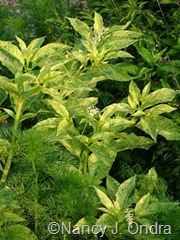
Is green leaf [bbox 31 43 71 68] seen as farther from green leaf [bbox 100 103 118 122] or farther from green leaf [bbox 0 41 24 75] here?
green leaf [bbox 100 103 118 122]

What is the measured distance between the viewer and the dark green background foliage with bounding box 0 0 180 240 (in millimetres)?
2391

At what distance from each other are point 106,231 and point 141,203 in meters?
0.20

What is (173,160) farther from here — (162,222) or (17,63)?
(17,63)

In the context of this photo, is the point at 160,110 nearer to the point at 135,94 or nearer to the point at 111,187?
the point at 135,94

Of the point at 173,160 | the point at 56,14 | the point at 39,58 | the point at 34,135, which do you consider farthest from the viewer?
the point at 56,14

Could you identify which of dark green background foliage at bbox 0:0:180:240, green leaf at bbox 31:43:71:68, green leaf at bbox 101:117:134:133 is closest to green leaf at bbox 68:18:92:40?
dark green background foliage at bbox 0:0:180:240

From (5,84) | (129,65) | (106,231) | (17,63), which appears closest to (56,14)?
(129,65)

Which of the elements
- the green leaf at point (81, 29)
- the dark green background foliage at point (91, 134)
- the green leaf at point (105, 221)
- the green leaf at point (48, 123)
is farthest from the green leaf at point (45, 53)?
the green leaf at point (105, 221)

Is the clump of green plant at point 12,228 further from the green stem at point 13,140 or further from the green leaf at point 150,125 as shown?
the green leaf at point 150,125

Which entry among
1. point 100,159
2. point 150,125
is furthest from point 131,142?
point 100,159

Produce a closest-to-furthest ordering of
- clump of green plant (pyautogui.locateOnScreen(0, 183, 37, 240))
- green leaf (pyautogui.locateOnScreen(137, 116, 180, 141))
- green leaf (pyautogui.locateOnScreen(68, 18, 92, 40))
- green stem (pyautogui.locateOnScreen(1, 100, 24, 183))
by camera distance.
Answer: clump of green plant (pyautogui.locateOnScreen(0, 183, 37, 240)) → green stem (pyautogui.locateOnScreen(1, 100, 24, 183)) → green leaf (pyautogui.locateOnScreen(137, 116, 180, 141)) → green leaf (pyautogui.locateOnScreen(68, 18, 92, 40))

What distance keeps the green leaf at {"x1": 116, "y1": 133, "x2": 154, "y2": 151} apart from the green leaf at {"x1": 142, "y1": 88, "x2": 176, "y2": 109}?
0.51 feet

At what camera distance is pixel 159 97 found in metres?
2.76

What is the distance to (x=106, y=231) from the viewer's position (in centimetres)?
249
